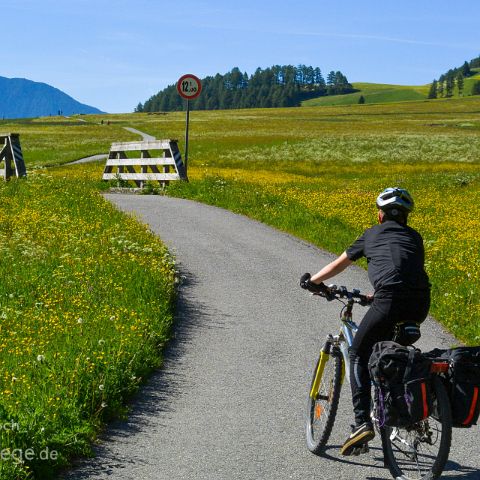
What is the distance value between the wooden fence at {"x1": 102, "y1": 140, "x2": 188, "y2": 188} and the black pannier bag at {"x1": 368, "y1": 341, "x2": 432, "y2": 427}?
19.1 meters

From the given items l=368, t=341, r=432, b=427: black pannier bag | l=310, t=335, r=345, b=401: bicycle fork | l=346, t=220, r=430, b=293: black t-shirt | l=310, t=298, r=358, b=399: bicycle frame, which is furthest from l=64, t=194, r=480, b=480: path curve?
l=346, t=220, r=430, b=293: black t-shirt

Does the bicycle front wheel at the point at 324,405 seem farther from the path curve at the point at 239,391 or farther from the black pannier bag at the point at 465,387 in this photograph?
the black pannier bag at the point at 465,387

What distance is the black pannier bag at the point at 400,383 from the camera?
15.4ft

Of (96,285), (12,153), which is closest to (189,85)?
(12,153)

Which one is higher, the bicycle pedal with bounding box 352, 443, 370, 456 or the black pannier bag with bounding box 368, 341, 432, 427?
the black pannier bag with bounding box 368, 341, 432, 427

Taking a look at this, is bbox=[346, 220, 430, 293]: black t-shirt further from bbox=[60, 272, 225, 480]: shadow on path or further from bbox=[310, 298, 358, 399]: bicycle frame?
bbox=[60, 272, 225, 480]: shadow on path

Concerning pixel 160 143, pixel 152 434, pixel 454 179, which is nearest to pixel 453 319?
pixel 152 434

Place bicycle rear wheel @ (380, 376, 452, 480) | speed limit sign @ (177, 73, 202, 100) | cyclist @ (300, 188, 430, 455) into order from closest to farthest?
bicycle rear wheel @ (380, 376, 452, 480), cyclist @ (300, 188, 430, 455), speed limit sign @ (177, 73, 202, 100)

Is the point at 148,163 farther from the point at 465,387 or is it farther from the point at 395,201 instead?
the point at 465,387

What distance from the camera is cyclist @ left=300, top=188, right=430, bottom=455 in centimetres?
511

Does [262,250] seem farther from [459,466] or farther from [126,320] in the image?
[459,466]

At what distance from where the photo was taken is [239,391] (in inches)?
282

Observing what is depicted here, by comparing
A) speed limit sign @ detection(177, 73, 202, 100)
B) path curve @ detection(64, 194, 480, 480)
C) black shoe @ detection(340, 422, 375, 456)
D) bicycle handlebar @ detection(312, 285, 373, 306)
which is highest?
speed limit sign @ detection(177, 73, 202, 100)

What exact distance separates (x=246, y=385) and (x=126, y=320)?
1875 millimetres
